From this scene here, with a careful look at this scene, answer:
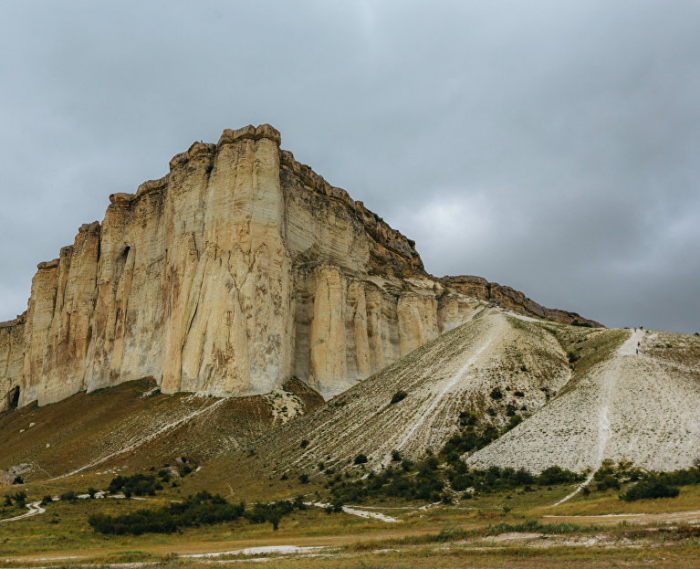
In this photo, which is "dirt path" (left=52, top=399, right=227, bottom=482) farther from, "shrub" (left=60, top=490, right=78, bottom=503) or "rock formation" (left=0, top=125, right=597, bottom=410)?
"shrub" (left=60, top=490, right=78, bottom=503)

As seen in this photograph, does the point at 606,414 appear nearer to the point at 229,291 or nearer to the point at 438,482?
the point at 438,482

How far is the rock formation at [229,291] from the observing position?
59062mm

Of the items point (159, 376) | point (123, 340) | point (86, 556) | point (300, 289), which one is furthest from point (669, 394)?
point (123, 340)

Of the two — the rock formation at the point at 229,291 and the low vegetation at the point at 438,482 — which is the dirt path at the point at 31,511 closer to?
the low vegetation at the point at 438,482

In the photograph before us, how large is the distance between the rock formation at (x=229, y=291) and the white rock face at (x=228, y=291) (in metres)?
0.15

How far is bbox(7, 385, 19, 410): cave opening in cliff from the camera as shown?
96625 mm

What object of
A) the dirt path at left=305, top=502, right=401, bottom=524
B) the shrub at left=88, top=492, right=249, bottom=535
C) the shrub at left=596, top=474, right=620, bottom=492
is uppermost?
the shrub at left=596, top=474, right=620, bottom=492

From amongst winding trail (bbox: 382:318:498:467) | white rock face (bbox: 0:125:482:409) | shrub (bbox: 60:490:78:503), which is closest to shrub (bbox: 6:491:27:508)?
shrub (bbox: 60:490:78:503)

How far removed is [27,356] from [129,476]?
6220 cm

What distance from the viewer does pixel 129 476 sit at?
4166cm

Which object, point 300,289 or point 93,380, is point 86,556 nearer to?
point 300,289

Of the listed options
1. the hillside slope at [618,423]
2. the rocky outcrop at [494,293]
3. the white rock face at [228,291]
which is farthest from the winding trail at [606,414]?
the rocky outcrop at [494,293]

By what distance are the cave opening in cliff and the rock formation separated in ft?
4.24

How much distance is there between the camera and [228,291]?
194 ft
